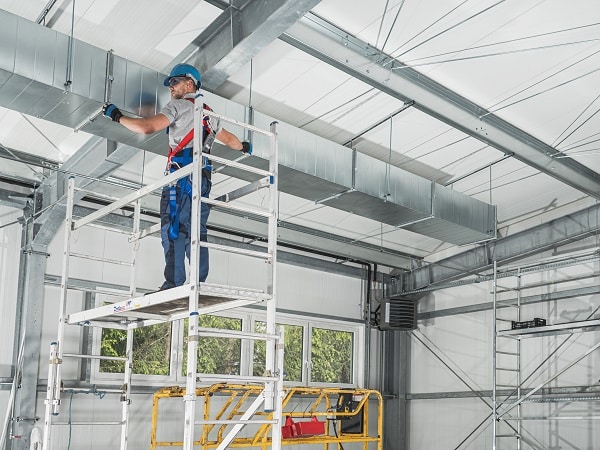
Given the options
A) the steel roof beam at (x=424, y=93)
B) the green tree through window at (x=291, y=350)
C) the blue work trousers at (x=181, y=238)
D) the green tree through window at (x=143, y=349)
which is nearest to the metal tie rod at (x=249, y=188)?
the blue work trousers at (x=181, y=238)


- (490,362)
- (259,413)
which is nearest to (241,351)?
(259,413)

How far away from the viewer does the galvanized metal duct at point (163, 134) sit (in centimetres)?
632

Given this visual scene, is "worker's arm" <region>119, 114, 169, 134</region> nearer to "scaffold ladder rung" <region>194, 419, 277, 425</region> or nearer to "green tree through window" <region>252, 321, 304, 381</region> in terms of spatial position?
"scaffold ladder rung" <region>194, 419, 277, 425</region>

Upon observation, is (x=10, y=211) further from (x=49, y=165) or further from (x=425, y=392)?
(x=425, y=392)

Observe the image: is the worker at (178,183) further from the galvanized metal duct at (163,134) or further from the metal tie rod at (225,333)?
the galvanized metal duct at (163,134)

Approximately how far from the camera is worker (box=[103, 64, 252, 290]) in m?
5.75

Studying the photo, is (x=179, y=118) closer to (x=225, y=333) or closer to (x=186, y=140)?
(x=186, y=140)

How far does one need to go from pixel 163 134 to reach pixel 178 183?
5.85 feet

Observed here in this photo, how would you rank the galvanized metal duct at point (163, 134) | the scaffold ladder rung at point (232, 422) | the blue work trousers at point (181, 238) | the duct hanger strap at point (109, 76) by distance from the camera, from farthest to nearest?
the duct hanger strap at point (109, 76)
the galvanized metal duct at point (163, 134)
the blue work trousers at point (181, 238)
the scaffold ladder rung at point (232, 422)

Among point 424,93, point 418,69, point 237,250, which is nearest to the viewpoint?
point 237,250

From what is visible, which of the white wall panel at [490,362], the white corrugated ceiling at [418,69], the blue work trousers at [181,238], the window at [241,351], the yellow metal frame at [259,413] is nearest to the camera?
the blue work trousers at [181,238]

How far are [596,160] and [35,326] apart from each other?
8183 mm

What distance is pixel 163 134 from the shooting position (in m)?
7.49

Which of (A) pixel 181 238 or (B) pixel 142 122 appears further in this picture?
(A) pixel 181 238
